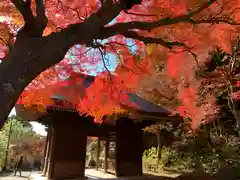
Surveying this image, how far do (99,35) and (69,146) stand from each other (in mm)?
6177

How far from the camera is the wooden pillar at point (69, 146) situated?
8.40 metres

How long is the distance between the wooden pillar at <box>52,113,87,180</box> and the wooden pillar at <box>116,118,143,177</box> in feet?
5.54

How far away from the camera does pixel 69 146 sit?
28.5ft

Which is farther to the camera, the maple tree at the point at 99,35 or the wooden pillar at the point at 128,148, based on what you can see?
the wooden pillar at the point at 128,148

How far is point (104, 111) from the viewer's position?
26.9 ft

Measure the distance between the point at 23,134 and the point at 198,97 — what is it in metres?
15.0

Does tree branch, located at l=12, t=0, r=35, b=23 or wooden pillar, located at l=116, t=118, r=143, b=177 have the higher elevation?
tree branch, located at l=12, t=0, r=35, b=23

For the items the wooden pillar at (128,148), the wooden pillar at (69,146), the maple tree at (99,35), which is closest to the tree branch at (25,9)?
the maple tree at (99,35)

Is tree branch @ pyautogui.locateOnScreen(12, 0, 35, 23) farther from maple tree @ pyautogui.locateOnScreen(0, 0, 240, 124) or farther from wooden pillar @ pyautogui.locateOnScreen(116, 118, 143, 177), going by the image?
wooden pillar @ pyautogui.locateOnScreen(116, 118, 143, 177)

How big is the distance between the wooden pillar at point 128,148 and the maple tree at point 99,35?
167 centimetres

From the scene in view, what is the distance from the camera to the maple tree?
2846 mm

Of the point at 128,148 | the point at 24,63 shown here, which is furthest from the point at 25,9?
the point at 128,148

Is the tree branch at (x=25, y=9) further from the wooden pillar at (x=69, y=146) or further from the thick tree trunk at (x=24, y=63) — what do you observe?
the wooden pillar at (x=69, y=146)

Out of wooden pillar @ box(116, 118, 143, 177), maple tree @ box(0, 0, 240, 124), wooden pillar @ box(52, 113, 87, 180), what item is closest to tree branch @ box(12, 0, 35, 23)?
maple tree @ box(0, 0, 240, 124)
